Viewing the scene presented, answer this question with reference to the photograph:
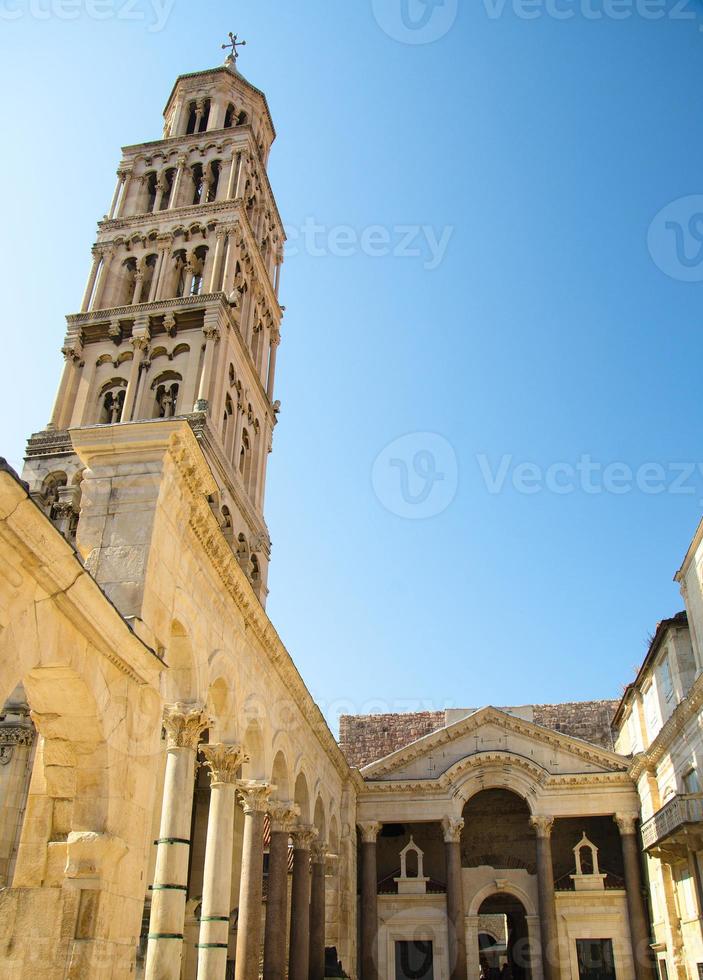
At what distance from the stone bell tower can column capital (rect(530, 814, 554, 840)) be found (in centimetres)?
1300

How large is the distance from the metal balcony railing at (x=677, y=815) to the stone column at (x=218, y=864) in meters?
12.4

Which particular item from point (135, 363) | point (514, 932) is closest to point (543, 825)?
point (514, 932)

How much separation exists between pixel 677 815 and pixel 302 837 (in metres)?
9.90

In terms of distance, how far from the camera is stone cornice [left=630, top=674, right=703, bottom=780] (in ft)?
69.1

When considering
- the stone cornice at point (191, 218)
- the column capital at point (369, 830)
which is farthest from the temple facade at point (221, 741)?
the column capital at point (369, 830)

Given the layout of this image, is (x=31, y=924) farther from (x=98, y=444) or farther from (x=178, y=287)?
(x=178, y=287)

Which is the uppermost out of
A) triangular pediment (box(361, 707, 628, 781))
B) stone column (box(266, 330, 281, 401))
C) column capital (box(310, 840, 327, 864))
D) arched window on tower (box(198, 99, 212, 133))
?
arched window on tower (box(198, 99, 212, 133))

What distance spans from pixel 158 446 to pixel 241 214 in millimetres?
20302

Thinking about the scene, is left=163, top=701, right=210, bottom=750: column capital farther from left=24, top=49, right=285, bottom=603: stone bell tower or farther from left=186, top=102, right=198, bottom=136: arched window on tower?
left=186, top=102, right=198, bottom=136: arched window on tower

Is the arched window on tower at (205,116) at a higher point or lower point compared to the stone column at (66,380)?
higher

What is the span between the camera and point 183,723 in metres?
13.1

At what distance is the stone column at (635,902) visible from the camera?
2761 cm

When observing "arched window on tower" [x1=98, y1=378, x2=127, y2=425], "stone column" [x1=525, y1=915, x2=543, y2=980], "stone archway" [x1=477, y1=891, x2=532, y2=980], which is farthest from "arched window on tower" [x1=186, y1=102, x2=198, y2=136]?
"stone column" [x1=525, y1=915, x2=543, y2=980]

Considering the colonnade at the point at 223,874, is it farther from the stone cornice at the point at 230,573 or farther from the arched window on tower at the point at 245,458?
the arched window on tower at the point at 245,458
